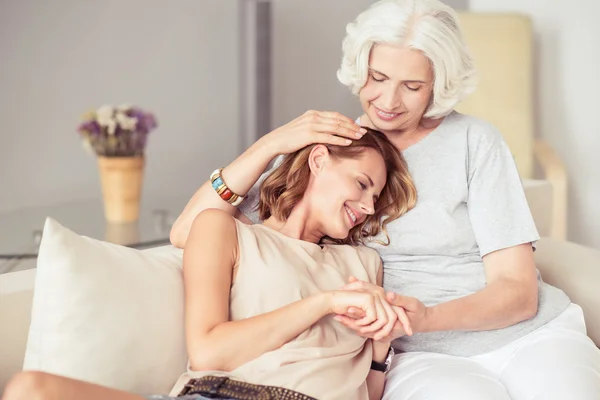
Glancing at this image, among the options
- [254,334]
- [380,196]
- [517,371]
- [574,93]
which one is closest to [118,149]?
[380,196]

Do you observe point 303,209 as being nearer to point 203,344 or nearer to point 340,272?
point 340,272

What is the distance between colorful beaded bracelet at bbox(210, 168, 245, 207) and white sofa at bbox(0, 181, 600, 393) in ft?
0.56

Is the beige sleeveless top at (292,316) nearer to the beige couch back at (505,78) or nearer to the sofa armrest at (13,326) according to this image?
the sofa armrest at (13,326)

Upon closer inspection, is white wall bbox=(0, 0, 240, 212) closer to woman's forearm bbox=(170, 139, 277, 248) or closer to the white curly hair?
woman's forearm bbox=(170, 139, 277, 248)

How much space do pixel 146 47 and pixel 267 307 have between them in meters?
2.15

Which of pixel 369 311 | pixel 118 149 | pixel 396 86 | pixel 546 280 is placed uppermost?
pixel 396 86

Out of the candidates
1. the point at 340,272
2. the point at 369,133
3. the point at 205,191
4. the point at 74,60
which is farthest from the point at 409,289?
the point at 74,60

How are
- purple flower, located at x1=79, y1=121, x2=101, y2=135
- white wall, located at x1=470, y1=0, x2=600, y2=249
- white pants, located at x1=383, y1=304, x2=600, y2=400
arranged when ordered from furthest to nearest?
white wall, located at x1=470, y1=0, x2=600, y2=249, purple flower, located at x1=79, y1=121, x2=101, y2=135, white pants, located at x1=383, y1=304, x2=600, y2=400

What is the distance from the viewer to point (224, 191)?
1.76 metres

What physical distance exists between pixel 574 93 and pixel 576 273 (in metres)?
1.57

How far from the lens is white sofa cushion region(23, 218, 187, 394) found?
4.73ft

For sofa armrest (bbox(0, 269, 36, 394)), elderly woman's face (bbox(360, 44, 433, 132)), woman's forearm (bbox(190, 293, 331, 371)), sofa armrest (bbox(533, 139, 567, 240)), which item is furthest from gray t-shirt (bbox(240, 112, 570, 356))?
sofa armrest (bbox(533, 139, 567, 240))

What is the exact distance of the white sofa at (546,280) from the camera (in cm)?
154

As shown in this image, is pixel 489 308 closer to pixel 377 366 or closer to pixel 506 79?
pixel 377 366
